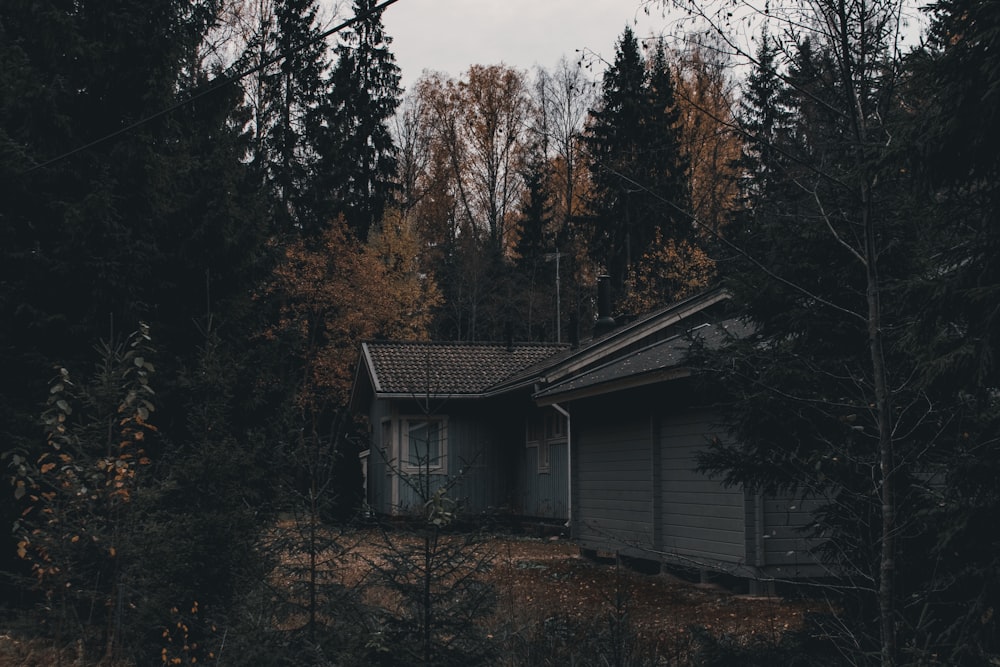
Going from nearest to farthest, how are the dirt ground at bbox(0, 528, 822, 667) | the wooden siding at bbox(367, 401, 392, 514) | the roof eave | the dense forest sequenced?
the dense forest → the dirt ground at bbox(0, 528, 822, 667) → the roof eave → the wooden siding at bbox(367, 401, 392, 514)

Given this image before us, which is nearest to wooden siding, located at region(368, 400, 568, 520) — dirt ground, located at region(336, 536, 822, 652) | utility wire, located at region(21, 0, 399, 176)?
dirt ground, located at region(336, 536, 822, 652)

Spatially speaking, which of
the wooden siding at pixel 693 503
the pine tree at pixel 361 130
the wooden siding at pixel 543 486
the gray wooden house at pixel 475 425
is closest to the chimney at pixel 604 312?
the gray wooden house at pixel 475 425

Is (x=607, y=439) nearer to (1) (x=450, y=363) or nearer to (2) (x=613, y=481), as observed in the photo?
(2) (x=613, y=481)

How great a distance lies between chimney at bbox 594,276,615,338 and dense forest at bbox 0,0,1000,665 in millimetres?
6988

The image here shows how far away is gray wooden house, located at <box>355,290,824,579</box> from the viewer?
1163 cm

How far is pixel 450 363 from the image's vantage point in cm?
2548

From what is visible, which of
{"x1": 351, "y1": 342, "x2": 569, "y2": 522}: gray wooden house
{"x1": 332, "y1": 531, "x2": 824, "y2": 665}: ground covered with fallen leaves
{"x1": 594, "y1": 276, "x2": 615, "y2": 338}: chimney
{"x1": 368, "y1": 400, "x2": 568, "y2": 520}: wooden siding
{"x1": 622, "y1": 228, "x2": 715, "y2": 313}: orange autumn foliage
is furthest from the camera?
{"x1": 622, "y1": 228, "x2": 715, "y2": 313}: orange autumn foliage

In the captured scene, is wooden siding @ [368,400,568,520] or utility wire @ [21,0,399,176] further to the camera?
wooden siding @ [368,400,568,520]

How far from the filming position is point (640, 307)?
34844 mm

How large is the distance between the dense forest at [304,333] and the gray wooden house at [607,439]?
0.78 m

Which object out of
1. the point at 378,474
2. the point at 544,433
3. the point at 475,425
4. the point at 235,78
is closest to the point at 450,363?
the point at 475,425

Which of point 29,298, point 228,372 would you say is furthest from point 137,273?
point 228,372

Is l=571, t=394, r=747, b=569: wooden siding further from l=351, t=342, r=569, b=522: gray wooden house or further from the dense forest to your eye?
l=351, t=342, r=569, b=522: gray wooden house

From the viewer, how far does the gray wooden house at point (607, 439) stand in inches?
458
